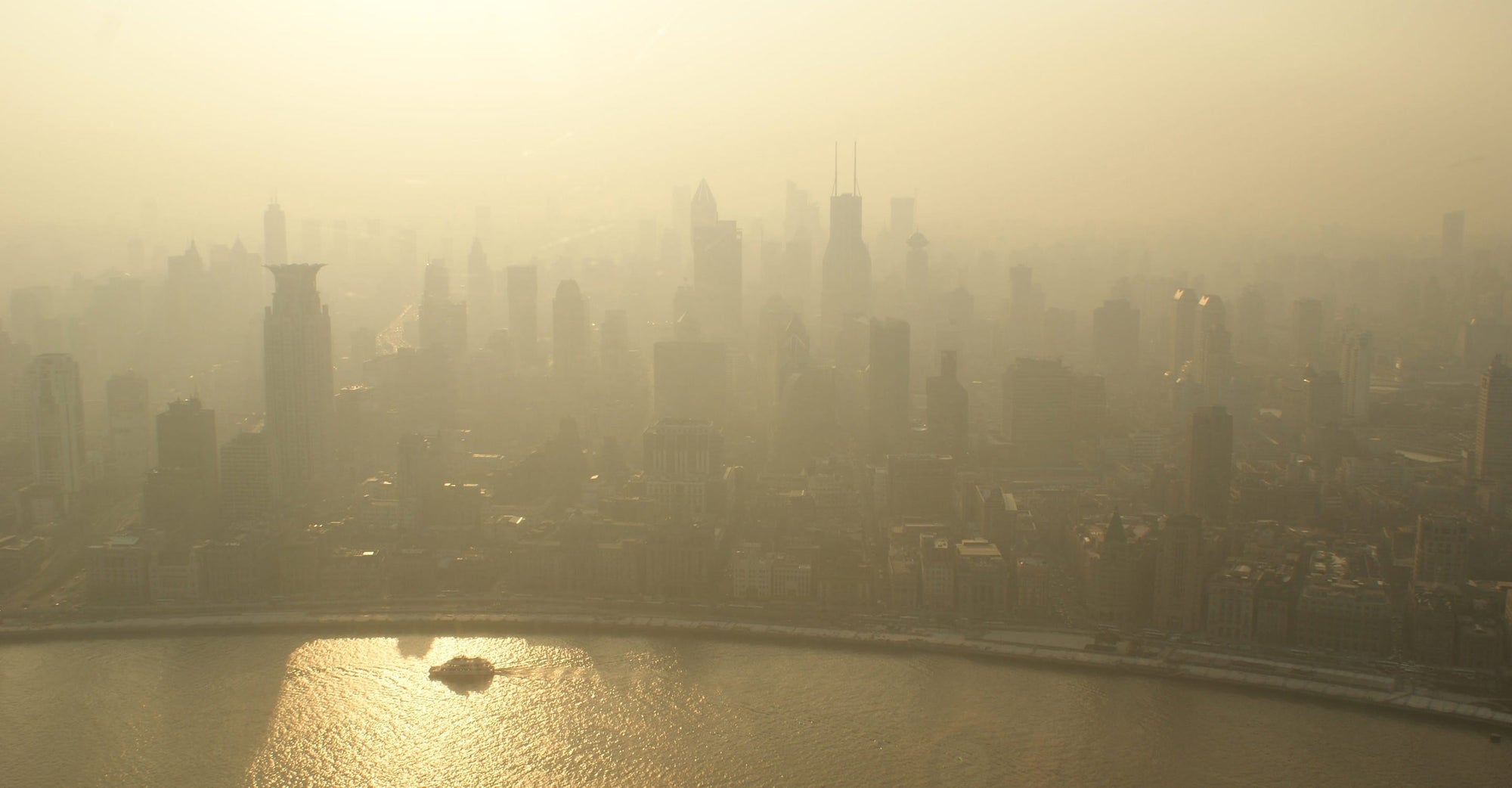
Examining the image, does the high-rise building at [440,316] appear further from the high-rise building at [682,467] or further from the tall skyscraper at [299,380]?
the high-rise building at [682,467]

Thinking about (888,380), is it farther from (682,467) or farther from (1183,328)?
(1183,328)

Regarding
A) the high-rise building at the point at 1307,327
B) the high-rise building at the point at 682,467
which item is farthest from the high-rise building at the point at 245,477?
the high-rise building at the point at 1307,327

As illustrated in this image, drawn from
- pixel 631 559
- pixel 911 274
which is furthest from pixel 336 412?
pixel 911 274

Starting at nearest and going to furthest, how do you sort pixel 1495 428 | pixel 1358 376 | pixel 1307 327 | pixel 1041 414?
pixel 1495 428 < pixel 1041 414 < pixel 1358 376 < pixel 1307 327

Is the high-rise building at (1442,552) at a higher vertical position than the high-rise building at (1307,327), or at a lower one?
lower

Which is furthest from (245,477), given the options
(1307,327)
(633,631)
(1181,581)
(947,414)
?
(1307,327)

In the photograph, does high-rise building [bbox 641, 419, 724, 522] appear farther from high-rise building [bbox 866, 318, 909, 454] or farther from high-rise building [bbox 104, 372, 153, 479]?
high-rise building [bbox 104, 372, 153, 479]
